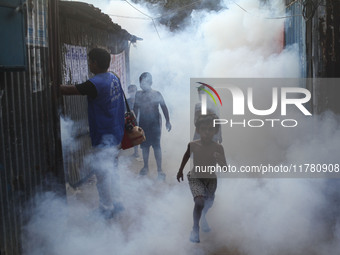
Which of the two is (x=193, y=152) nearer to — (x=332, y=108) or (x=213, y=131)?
(x=213, y=131)

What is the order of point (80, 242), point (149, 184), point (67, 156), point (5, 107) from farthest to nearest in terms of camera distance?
point (149, 184) → point (67, 156) → point (80, 242) → point (5, 107)

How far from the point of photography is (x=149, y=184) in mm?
6500

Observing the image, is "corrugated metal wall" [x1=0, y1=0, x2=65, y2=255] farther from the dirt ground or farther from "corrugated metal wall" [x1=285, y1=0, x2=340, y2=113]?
"corrugated metal wall" [x1=285, y1=0, x2=340, y2=113]

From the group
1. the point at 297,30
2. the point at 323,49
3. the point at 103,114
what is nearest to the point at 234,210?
the point at 103,114

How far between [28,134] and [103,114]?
1257 millimetres

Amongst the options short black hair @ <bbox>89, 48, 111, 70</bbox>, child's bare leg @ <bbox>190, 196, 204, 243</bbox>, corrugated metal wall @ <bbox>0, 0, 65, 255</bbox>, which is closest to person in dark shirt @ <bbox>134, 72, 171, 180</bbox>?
short black hair @ <bbox>89, 48, 111, 70</bbox>

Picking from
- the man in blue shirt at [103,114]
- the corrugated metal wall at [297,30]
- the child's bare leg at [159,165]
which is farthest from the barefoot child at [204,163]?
the corrugated metal wall at [297,30]

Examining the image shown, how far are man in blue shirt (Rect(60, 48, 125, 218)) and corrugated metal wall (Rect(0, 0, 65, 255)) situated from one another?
688 millimetres

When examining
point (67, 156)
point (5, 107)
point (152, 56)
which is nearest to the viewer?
point (5, 107)

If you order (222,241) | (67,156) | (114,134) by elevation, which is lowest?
(222,241)

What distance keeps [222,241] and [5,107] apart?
253 centimetres

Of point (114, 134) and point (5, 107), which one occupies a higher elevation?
point (5, 107)

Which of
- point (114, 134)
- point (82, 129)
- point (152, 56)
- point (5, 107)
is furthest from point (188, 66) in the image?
point (5, 107)

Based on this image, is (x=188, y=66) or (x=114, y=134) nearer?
(x=114, y=134)
